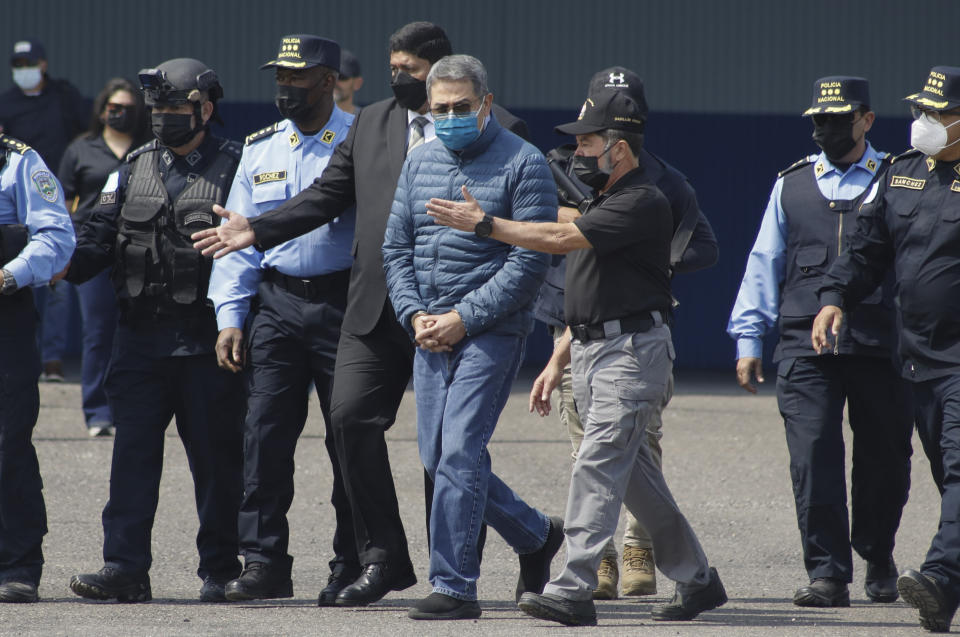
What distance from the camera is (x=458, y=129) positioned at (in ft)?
18.6

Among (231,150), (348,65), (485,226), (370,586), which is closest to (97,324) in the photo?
(348,65)

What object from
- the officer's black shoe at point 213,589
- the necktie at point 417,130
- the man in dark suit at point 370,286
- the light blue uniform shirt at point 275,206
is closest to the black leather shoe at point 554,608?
the man in dark suit at point 370,286

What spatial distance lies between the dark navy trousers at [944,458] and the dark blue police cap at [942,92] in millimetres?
1079

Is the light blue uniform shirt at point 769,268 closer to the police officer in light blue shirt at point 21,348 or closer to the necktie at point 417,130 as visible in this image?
the necktie at point 417,130

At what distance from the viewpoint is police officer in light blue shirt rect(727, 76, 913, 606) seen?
20.9ft

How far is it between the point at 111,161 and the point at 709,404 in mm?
5822

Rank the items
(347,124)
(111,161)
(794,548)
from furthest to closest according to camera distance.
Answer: (111,161), (794,548), (347,124)

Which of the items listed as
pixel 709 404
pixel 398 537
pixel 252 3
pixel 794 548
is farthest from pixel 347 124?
pixel 252 3

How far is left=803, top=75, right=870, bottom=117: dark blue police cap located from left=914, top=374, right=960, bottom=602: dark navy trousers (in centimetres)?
132

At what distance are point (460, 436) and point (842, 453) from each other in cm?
182

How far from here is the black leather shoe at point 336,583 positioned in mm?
5992

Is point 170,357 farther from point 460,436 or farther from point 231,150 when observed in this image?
point 460,436

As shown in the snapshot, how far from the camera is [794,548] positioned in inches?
306

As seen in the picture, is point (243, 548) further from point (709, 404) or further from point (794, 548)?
point (709, 404)
